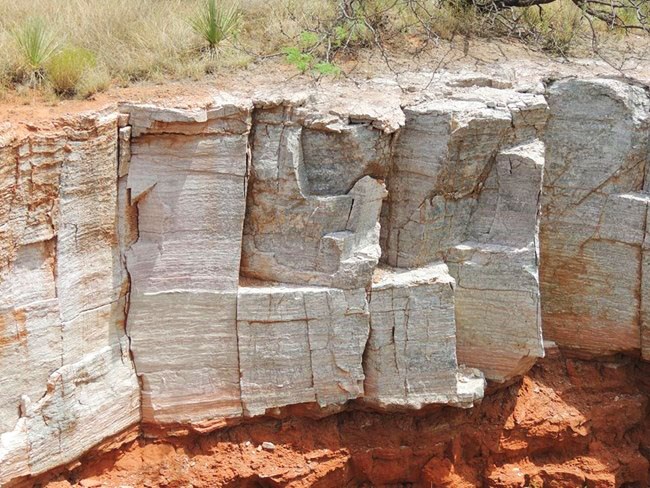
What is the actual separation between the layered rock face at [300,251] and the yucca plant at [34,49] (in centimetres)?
83

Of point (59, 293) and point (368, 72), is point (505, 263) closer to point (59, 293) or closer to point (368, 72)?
point (368, 72)

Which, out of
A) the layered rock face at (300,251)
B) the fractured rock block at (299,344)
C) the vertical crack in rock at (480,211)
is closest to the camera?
the layered rock face at (300,251)

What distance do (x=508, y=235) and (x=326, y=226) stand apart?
1317 mm

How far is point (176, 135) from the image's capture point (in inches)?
212

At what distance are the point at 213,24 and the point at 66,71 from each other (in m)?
1.24

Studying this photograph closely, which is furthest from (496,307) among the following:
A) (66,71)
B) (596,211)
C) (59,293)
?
(66,71)

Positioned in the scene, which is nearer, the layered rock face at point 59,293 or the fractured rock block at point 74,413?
the layered rock face at point 59,293

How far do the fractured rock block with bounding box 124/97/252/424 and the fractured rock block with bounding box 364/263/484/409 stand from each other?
94cm

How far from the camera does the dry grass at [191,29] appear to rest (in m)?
6.08

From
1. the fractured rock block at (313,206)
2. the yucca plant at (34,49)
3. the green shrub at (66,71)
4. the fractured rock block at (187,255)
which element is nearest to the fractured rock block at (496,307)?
the fractured rock block at (313,206)

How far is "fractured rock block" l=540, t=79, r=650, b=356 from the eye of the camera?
6.44m

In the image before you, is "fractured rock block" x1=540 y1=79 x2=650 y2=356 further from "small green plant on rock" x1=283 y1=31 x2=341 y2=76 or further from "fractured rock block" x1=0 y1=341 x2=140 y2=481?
"fractured rock block" x1=0 y1=341 x2=140 y2=481

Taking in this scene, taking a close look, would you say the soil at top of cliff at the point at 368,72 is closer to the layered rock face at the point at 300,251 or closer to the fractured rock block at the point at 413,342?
the layered rock face at the point at 300,251

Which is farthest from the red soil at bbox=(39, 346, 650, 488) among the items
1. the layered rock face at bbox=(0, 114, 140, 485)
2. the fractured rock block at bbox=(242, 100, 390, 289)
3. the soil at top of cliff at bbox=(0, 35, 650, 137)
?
→ the soil at top of cliff at bbox=(0, 35, 650, 137)
